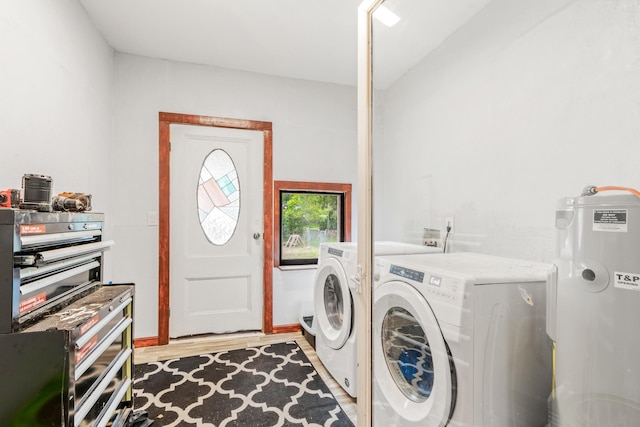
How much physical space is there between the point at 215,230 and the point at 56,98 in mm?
1496

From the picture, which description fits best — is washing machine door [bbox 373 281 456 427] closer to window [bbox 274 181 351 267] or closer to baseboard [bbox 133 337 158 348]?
window [bbox 274 181 351 267]

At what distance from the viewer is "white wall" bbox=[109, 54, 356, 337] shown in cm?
267

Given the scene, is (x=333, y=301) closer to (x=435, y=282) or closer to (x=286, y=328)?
(x=286, y=328)

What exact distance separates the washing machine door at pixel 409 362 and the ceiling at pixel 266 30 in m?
1.08

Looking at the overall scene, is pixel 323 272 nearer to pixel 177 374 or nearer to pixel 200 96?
pixel 177 374

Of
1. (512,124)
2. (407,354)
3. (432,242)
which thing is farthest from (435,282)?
(512,124)

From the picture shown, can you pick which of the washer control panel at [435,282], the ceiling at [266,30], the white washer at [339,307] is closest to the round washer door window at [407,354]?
the washer control panel at [435,282]

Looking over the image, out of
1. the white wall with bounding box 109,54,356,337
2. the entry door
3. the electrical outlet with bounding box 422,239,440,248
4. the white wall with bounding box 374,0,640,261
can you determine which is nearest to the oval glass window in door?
the entry door

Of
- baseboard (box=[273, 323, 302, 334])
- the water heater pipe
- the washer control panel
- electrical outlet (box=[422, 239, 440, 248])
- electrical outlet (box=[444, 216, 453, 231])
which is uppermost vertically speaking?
the water heater pipe

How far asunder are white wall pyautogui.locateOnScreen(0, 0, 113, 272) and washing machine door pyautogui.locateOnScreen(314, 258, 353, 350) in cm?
169

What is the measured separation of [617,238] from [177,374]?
252 centimetres

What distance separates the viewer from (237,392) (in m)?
2.02

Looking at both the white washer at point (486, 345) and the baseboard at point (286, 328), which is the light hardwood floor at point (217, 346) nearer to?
the baseboard at point (286, 328)

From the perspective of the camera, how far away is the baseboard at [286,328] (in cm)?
303
